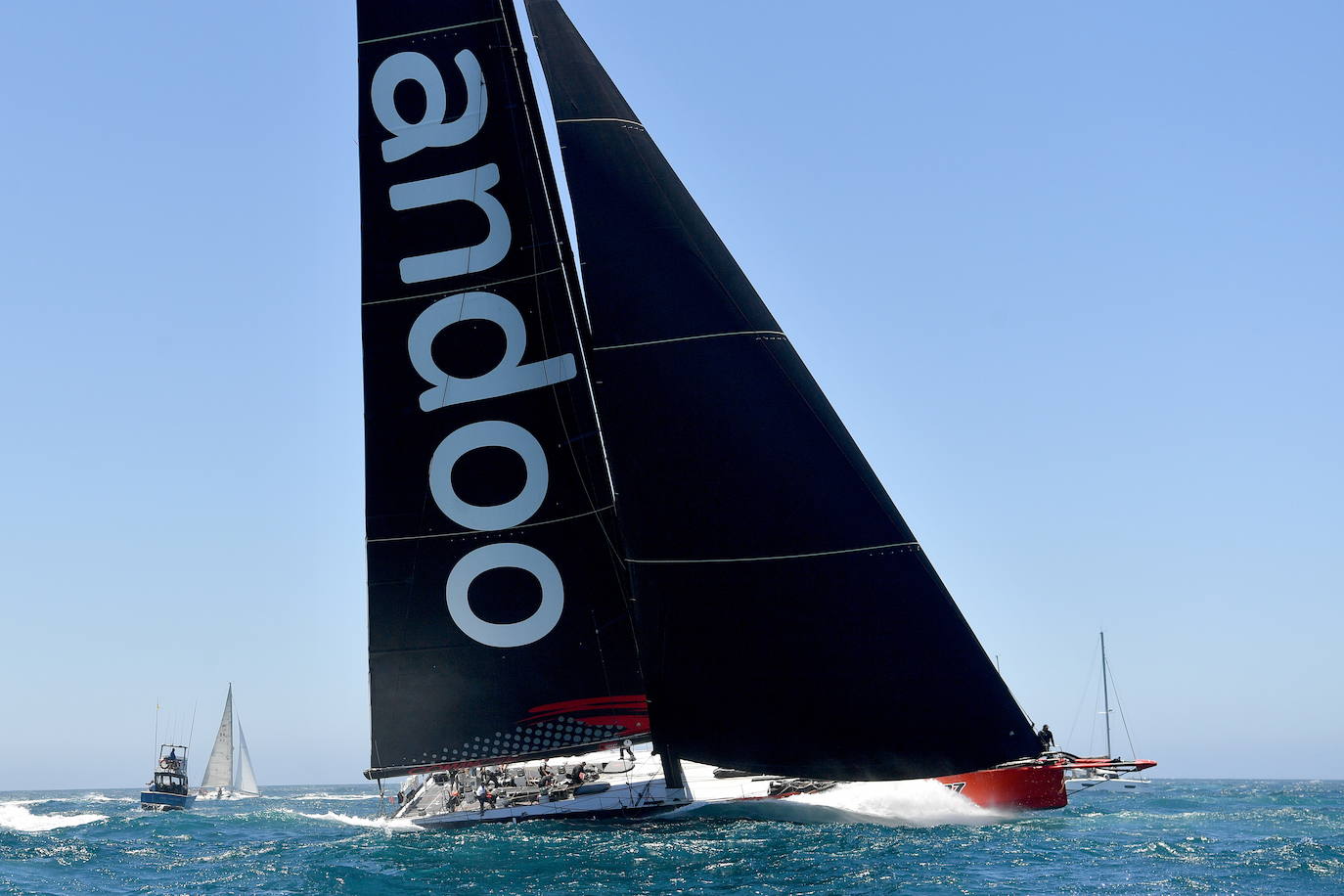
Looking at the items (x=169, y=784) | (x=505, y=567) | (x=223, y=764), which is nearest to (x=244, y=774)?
(x=223, y=764)

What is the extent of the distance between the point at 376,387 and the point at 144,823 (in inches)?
711

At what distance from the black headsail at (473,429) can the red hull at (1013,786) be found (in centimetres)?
647

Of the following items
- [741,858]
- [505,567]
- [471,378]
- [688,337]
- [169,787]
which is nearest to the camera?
[741,858]

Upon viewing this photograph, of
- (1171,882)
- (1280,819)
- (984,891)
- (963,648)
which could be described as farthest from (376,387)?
(1280,819)

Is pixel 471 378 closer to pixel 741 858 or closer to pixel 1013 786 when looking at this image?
pixel 741 858

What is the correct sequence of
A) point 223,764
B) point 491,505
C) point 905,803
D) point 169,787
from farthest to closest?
1. point 223,764
2. point 169,787
3. point 905,803
4. point 491,505

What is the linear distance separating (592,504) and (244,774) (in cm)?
7489

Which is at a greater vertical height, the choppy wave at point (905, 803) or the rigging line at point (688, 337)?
the rigging line at point (688, 337)

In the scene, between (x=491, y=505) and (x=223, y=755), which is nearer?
(x=491, y=505)

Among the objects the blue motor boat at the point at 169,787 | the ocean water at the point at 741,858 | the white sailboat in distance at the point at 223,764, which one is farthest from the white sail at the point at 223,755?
the ocean water at the point at 741,858

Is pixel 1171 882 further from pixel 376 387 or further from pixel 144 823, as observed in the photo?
pixel 144 823

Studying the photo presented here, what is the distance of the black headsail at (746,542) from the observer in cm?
1844

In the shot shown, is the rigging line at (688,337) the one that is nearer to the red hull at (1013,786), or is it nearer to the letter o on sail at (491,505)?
the letter o on sail at (491,505)

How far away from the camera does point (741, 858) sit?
55.5 ft
